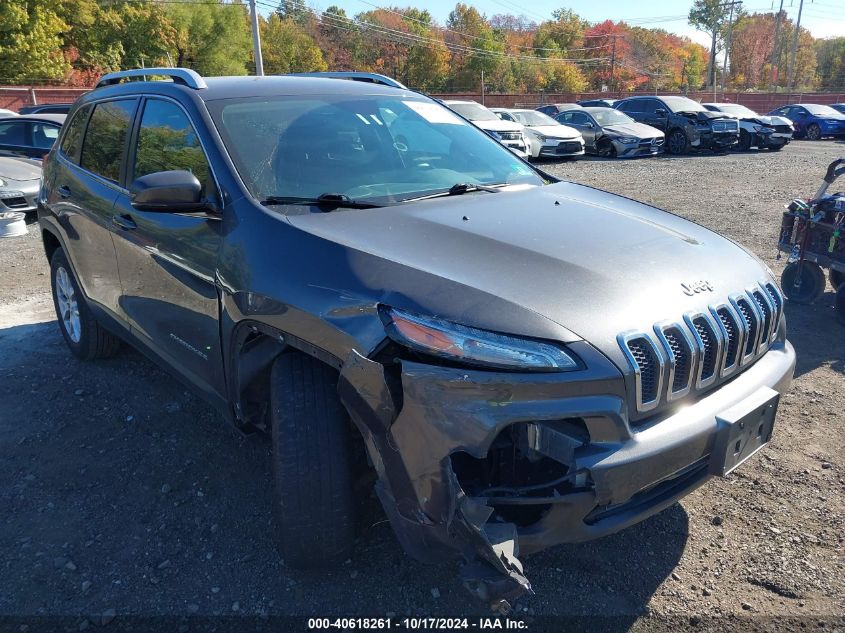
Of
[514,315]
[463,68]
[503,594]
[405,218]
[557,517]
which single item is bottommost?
[503,594]

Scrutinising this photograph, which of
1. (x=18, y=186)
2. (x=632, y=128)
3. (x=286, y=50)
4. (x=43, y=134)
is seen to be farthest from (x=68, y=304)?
(x=286, y=50)

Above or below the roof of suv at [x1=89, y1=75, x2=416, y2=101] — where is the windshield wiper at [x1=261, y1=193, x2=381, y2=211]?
below

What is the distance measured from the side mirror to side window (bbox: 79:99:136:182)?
109 centimetres

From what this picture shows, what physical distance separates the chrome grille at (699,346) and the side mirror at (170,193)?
176 cm

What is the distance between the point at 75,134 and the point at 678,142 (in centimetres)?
1850

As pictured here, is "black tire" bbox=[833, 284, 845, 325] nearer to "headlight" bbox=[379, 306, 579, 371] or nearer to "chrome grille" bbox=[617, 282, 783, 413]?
"chrome grille" bbox=[617, 282, 783, 413]

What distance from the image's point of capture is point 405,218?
8.84 feet

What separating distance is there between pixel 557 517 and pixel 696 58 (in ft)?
367

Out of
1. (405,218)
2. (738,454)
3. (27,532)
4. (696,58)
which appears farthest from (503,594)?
(696,58)

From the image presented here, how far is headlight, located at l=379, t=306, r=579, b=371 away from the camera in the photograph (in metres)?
1.96

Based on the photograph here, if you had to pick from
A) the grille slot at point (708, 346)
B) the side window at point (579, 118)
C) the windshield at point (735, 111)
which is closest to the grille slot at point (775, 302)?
the grille slot at point (708, 346)

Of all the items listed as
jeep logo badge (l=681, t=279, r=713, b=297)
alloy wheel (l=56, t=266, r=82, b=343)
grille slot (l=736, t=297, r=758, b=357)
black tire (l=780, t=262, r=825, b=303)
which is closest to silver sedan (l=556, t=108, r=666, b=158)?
black tire (l=780, t=262, r=825, b=303)

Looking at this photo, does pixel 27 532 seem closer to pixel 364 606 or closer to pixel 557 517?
pixel 364 606

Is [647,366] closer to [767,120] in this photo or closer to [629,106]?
[629,106]
